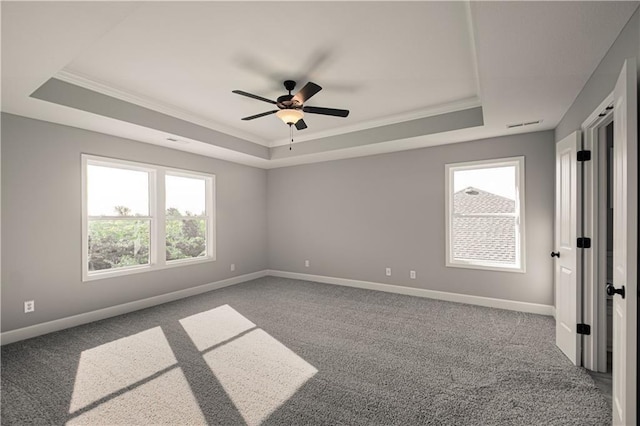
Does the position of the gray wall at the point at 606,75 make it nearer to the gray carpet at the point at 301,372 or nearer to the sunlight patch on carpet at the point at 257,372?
the gray carpet at the point at 301,372

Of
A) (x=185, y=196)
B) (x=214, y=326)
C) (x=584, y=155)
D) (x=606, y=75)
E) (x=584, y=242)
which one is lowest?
(x=214, y=326)

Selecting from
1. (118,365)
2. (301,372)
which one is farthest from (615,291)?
(118,365)

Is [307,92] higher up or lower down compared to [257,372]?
higher up

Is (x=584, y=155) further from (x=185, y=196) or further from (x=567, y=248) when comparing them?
(x=185, y=196)

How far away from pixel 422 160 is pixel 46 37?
452cm

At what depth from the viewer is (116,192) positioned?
4.21 meters

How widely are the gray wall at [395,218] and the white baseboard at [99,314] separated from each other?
181 cm

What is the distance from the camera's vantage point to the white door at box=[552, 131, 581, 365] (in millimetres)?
2621

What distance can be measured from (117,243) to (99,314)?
37.2 inches

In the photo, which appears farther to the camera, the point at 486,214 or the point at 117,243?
the point at 486,214

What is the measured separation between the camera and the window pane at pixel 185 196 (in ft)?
16.1

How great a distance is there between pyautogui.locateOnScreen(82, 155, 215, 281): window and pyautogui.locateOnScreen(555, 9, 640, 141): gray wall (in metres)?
5.13

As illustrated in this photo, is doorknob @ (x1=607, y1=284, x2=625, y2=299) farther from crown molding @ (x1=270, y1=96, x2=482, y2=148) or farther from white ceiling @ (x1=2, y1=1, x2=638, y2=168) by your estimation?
crown molding @ (x1=270, y1=96, x2=482, y2=148)

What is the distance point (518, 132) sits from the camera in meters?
4.06
